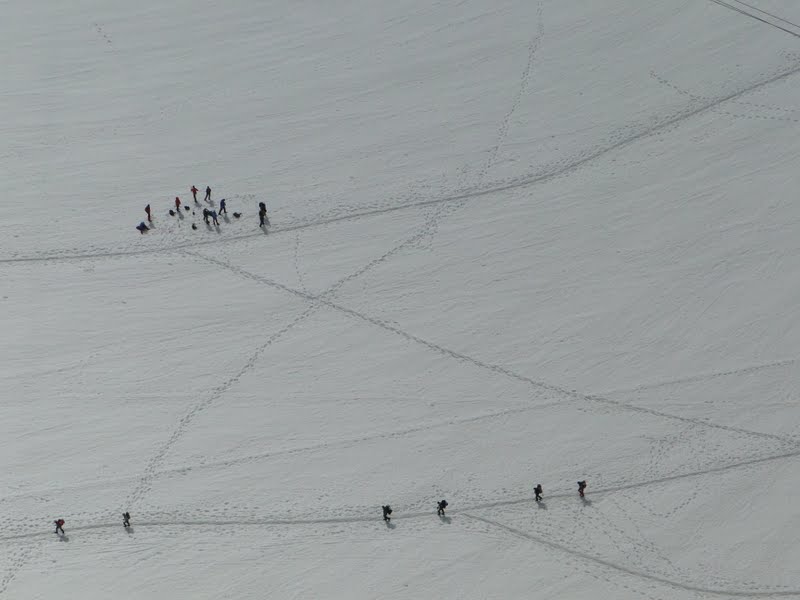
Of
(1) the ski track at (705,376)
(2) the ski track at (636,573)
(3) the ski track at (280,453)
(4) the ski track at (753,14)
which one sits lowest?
(2) the ski track at (636,573)

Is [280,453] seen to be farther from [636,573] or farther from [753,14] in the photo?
[753,14]

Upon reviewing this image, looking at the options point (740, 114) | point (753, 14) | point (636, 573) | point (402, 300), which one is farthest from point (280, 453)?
point (753, 14)

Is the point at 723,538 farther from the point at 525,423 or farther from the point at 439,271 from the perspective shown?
the point at 439,271

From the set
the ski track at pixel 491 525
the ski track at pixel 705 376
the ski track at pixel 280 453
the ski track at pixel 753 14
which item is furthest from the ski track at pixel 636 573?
the ski track at pixel 753 14

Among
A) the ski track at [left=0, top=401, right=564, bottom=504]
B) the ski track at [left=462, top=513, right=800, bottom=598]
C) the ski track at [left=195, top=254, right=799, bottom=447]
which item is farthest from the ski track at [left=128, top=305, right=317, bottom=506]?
the ski track at [left=462, top=513, right=800, bottom=598]

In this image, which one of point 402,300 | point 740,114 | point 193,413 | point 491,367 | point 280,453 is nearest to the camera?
point 280,453

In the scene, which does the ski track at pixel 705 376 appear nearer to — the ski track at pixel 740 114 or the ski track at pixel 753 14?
the ski track at pixel 740 114

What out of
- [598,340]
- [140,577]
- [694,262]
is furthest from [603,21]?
[140,577]
